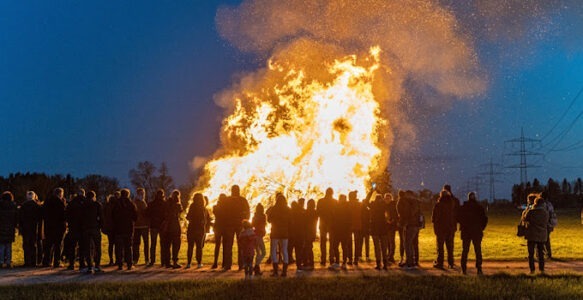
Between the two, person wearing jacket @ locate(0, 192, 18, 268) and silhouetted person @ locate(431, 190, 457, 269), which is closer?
silhouetted person @ locate(431, 190, 457, 269)

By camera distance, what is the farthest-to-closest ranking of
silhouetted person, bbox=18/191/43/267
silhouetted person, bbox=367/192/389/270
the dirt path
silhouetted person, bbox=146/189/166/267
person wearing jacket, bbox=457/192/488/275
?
silhouetted person, bbox=18/191/43/267 < silhouetted person, bbox=146/189/166/267 < silhouetted person, bbox=367/192/389/270 < person wearing jacket, bbox=457/192/488/275 < the dirt path

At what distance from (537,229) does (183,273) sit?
8.80m

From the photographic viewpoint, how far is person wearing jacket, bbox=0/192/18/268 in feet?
50.1

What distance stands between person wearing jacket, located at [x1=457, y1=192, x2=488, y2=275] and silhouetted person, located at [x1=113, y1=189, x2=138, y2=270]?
27.7ft

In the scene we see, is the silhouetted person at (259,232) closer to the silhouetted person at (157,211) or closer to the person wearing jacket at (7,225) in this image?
the silhouetted person at (157,211)

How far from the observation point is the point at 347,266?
50.0 ft

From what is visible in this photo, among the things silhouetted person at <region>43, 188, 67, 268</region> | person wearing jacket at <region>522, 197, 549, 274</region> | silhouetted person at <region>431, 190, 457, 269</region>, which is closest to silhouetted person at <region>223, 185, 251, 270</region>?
silhouetted person at <region>43, 188, 67, 268</region>

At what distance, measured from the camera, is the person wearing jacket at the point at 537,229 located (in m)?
13.5

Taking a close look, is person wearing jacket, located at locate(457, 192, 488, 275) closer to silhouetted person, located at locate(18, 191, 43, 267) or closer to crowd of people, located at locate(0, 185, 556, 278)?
crowd of people, located at locate(0, 185, 556, 278)

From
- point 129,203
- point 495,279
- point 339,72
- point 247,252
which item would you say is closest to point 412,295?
point 495,279

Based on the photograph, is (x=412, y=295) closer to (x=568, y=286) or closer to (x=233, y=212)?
(x=568, y=286)

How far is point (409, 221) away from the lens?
1492 centimetres

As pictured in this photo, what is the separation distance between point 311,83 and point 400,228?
11844 millimetres

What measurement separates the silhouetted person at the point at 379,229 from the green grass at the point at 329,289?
2.07 meters
